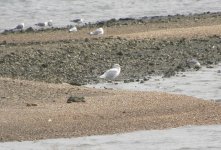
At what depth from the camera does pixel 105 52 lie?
75.7 feet

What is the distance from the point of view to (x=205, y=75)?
67.1ft

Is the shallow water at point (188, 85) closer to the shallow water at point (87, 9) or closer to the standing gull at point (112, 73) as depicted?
the standing gull at point (112, 73)

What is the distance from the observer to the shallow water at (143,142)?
44.5 feet

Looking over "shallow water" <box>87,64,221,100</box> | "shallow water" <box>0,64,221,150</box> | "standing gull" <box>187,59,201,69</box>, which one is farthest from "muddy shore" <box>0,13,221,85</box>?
"shallow water" <box>0,64,221,150</box>

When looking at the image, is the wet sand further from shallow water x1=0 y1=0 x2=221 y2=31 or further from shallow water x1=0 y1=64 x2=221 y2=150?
shallow water x1=0 y1=0 x2=221 y2=31

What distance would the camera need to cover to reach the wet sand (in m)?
15.0

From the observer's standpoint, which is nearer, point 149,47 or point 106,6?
point 149,47

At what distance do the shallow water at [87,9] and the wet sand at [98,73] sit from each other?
4.60m

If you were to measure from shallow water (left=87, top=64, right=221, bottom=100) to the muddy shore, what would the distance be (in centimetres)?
47

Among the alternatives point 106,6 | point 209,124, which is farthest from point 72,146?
point 106,6

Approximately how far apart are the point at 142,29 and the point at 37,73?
8.86 m

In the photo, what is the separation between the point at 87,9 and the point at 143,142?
1066 inches

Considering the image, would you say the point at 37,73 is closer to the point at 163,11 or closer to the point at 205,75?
the point at 205,75

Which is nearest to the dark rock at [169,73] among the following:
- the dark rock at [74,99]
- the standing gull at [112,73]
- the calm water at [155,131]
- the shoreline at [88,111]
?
the calm water at [155,131]
